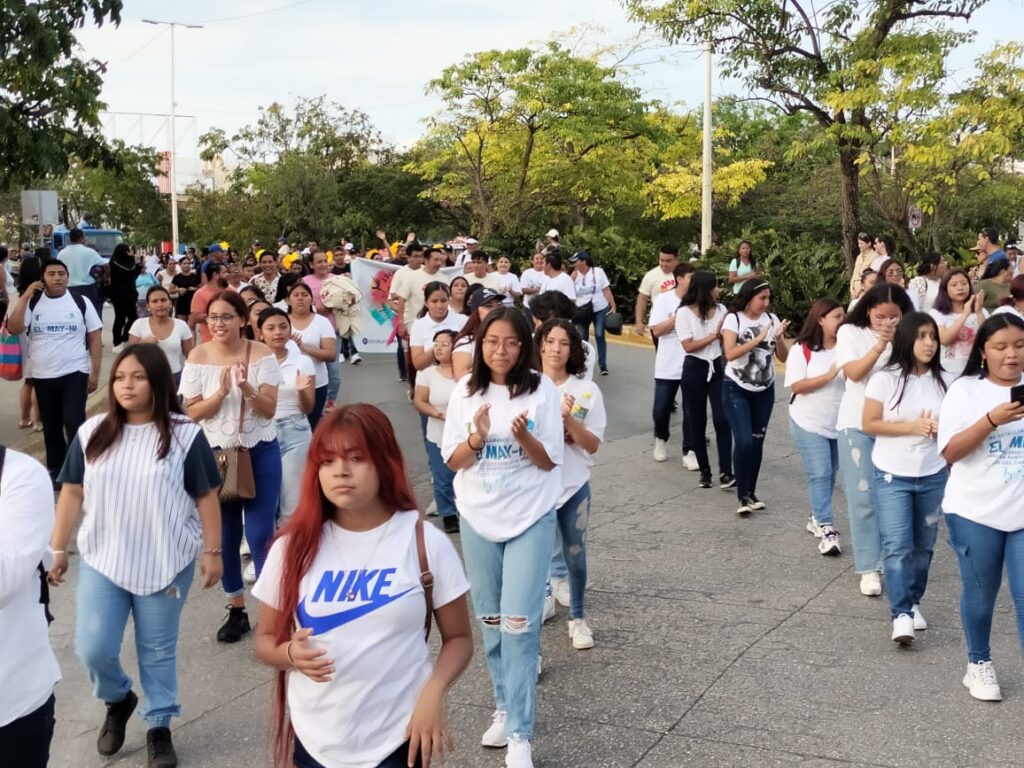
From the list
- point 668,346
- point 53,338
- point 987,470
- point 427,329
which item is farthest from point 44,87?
point 987,470

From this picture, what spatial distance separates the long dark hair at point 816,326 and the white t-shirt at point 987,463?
8.07 ft

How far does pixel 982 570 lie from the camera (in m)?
5.00

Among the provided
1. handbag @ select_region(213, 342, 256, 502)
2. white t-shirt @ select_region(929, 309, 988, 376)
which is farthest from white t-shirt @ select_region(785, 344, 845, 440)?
handbag @ select_region(213, 342, 256, 502)

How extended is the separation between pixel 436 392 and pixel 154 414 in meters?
3.35

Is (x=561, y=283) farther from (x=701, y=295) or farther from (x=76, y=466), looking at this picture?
(x=76, y=466)

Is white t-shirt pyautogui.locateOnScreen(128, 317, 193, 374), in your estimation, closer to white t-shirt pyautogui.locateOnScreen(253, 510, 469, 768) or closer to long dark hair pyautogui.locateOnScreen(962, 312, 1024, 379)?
long dark hair pyautogui.locateOnScreen(962, 312, 1024, 379)

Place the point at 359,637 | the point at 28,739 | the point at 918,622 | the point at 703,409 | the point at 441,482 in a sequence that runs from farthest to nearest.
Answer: the point at 703,409 → the point at 441,482 → the point at 918,622 → the point at 28,739 → the point at 359,637

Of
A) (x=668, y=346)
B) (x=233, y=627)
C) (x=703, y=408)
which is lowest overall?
(x=233, y=627)

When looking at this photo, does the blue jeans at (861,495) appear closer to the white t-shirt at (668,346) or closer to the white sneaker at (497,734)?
the white sneaker at (497,734)

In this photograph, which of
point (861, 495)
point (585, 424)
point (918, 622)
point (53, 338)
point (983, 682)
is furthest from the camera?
point (53, 338)

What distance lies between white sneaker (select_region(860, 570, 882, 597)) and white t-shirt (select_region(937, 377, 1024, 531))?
1.69 meters

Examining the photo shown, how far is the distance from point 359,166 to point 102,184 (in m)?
11.7

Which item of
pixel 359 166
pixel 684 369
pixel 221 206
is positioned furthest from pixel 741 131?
pixel 684 369

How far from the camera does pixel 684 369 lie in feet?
32.5
